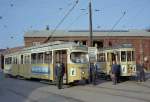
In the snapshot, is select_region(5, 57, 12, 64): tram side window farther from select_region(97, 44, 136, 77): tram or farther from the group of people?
the group of people

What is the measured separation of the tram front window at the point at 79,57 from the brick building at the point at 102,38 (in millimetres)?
43135

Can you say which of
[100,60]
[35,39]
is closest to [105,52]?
[100,60]

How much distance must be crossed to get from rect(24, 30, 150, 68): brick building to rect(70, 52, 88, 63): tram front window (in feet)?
142

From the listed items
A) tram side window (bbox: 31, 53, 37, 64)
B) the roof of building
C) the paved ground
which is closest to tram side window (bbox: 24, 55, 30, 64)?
tram side window (bbox: 31, 53, 37, 64)

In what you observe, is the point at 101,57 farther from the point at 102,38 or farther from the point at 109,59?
the point at 102,38

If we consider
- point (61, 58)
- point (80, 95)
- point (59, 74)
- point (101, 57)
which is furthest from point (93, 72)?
point (80, 95)

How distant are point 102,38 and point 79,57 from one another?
4569 cm

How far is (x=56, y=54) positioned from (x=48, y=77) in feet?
7.43

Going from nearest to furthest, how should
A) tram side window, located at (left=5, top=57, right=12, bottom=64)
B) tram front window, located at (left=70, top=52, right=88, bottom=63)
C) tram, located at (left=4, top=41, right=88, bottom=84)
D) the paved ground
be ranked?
the paved ground < tram, located at (left=4, top=41, right=88, bottom=84) < tram front window, located at (left=70, top=52, right=88, bottom=63) < tram side window, located at (left=5, top=57, right=12, bottom=64)

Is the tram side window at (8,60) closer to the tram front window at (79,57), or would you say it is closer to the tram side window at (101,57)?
the tram side window at (101,57)

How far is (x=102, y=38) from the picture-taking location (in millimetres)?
72000

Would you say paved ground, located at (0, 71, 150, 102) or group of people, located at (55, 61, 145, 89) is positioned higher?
group of people, located at (55, 61, 145, 89)

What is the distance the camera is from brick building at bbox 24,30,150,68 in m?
70.6

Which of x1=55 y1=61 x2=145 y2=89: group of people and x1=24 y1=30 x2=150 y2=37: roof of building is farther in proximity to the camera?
x1=24 y1=30 x2=150 y2=37: roof of building
